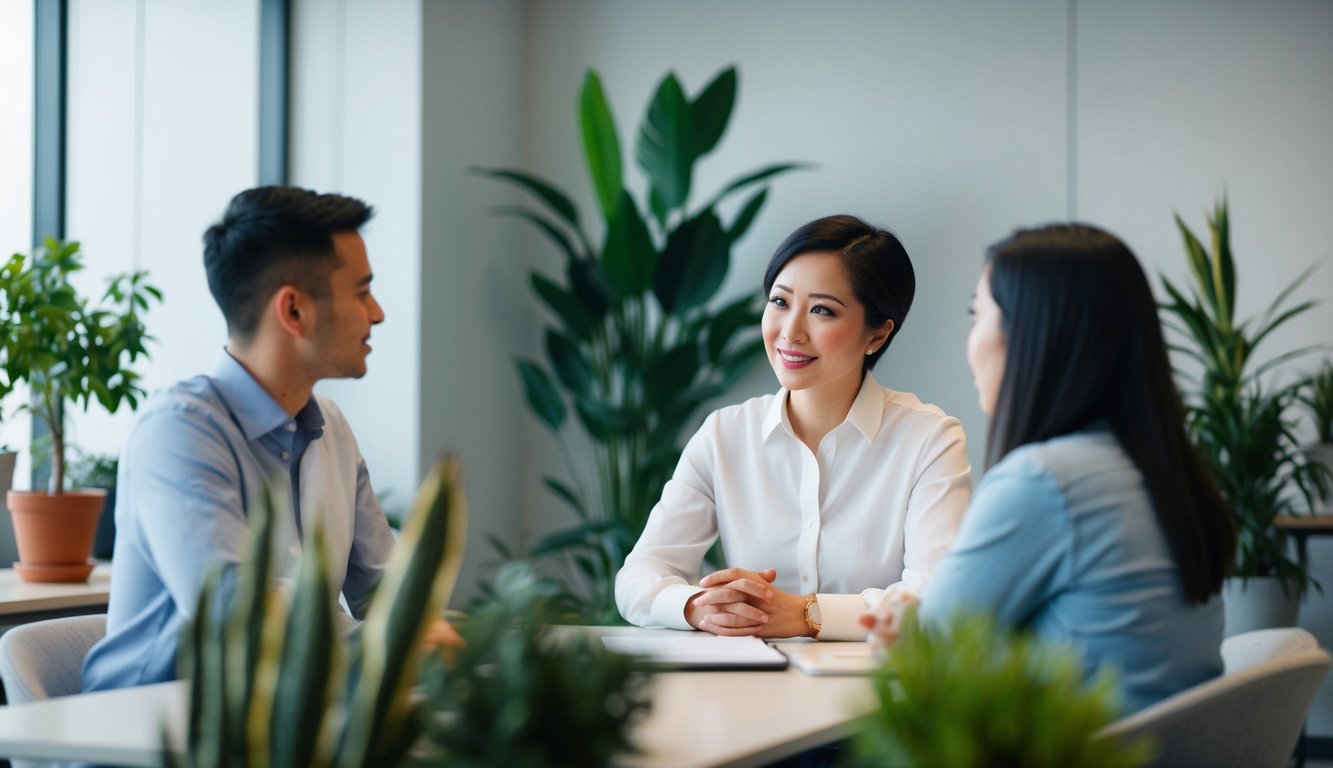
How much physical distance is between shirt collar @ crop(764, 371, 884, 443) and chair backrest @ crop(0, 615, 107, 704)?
118 centimetres

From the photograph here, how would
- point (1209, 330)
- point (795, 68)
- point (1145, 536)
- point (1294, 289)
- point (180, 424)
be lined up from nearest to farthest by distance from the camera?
point (1145, 536), point (180, 424), point (1209, 330), point (1294, 289), point (795, 68)

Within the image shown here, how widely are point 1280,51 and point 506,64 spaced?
284cm

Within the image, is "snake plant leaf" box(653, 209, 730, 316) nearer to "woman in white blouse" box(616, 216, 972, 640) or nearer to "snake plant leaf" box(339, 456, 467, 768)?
"woman in white blouse" box(616, 216, 972, 640)

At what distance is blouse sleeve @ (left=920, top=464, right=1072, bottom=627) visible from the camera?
135 cm

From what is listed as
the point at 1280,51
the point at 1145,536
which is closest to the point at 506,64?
the point at 1280,51

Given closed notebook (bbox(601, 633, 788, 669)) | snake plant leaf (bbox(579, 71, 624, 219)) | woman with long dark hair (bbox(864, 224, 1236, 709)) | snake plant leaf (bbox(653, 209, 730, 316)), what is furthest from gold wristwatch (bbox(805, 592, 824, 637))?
snake plant leaf (bbox(579, 71, 624, 219))

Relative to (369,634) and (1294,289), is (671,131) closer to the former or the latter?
(1294,289)

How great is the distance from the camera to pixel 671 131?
4398 millimetres

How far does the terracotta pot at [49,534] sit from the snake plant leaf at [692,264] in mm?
2109

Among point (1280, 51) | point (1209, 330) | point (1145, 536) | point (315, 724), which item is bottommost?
point (315, 724)

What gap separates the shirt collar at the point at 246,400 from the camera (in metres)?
1.92

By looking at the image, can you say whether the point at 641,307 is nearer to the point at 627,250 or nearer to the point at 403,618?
the point at 627,250

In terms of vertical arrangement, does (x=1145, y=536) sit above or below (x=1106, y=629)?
above

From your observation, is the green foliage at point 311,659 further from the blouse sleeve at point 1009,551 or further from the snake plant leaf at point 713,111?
the snake plant leaf at point 713,111
